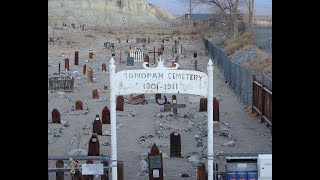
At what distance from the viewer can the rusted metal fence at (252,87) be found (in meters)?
12.6

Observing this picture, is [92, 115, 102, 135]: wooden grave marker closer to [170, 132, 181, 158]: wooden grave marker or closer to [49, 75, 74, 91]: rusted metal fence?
[170, 132, 181, 158]: wooden grave marker

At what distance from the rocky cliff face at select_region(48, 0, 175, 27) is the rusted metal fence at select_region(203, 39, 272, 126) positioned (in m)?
47.7

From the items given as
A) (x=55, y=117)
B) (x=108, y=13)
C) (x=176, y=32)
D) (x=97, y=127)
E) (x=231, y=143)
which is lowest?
(x=231, y=143)

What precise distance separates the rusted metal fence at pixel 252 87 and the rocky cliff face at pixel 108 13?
47684 mm

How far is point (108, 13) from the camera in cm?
7812

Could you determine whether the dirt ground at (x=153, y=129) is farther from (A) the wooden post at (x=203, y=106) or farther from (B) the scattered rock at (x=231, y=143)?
(A) the wooden post at (x=203, y=106)

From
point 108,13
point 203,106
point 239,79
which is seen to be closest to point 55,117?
point 203,106

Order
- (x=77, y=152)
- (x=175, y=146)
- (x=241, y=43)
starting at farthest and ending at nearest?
(x=241, y=43) < (x=77, y=152) < (x=175, y=146)

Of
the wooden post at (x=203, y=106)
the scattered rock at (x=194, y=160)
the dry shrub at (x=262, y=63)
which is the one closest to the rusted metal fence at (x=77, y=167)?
the scattered rock at (x=194, y=160)

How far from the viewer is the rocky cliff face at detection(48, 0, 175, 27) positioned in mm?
71500

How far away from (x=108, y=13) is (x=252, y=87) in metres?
64.8

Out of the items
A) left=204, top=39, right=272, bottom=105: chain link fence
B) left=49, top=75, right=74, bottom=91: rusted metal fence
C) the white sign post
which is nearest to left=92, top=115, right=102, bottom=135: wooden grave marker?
left=204, top=39, right=272, bottom=105: chain link fence

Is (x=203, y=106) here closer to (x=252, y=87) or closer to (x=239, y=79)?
(x=252, y=87)
